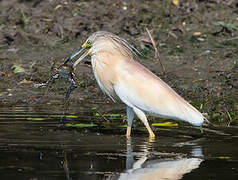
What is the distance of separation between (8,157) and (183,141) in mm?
2225

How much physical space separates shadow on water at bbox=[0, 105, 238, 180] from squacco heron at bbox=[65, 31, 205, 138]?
0.30 m

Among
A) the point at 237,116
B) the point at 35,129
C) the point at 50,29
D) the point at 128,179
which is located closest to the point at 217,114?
the point at 237,116

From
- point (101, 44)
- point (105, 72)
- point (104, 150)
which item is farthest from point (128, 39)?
point (104, 150)

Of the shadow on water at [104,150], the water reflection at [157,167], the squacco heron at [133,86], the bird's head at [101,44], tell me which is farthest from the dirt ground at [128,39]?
the water reflection at [157,167]

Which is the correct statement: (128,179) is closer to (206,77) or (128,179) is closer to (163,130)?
(163,130)

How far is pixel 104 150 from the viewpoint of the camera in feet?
21.9

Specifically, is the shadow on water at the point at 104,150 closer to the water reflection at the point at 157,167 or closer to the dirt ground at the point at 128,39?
the water reflection at the point at 157,167

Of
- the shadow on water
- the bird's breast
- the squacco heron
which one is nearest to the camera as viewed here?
the shadow on water

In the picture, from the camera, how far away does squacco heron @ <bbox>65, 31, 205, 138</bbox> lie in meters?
8.12

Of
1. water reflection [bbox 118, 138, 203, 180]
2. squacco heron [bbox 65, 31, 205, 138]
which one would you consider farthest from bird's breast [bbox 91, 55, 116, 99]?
water reflection [bbox 118, 138, 203, 180]

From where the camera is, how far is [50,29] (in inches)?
540

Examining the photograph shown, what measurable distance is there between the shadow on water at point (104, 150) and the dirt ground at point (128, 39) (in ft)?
6.51

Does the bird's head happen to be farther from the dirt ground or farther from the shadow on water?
the dirt ground

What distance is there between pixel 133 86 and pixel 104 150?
1.72 metres
